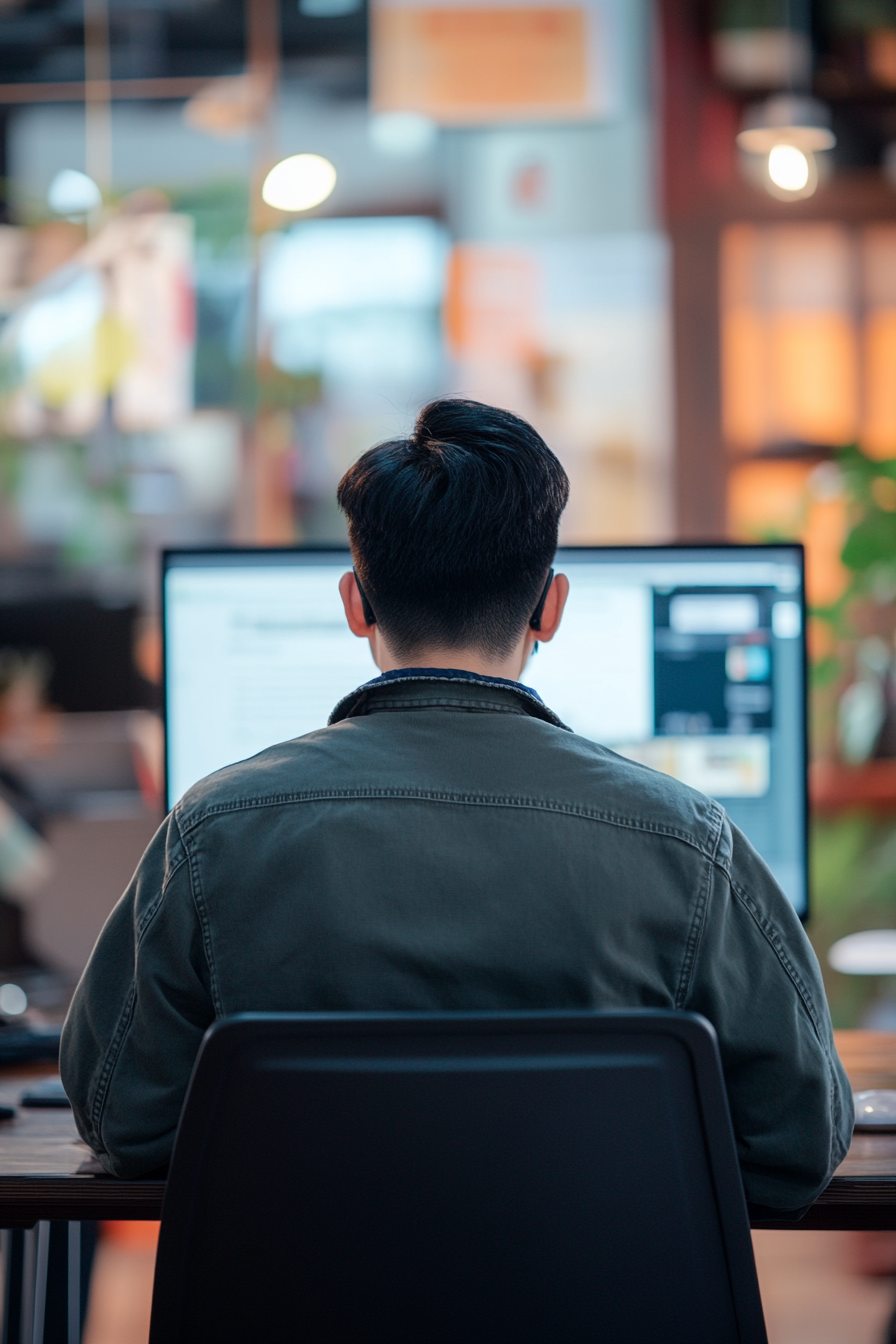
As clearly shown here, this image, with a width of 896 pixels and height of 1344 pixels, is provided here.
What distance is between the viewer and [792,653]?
4.84 ft

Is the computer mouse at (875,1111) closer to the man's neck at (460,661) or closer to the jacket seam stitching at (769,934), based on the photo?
the jacket seam stitching at (769,934)

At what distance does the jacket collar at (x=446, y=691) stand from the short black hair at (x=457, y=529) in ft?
0.09

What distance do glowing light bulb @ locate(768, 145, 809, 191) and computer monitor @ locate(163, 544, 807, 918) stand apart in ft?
8.87

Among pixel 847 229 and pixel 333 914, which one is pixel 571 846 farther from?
pixel 847 229

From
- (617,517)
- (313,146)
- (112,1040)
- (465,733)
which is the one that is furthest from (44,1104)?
(313,146)

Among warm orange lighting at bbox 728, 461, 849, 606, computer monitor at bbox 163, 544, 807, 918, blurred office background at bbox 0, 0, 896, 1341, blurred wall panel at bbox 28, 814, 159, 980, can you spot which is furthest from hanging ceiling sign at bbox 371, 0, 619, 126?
computer monitor at bbox 163, 544, 807, 918

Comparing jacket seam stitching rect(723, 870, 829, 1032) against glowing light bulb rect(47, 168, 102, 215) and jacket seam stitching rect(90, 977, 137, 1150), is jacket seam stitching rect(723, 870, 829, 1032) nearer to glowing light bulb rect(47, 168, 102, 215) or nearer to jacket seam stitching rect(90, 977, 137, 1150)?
jacket seam stitching rect(90, 977, 137, 1150)

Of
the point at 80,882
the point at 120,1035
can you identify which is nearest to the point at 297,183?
the point at 80,882

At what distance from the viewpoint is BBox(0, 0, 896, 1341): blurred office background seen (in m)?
4.05

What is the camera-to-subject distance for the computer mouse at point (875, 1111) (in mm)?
1160

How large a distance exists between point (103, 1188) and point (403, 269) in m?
3.47

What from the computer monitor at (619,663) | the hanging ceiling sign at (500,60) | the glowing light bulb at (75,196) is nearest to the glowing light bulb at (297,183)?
the hanging ceiling sign at (500,60)

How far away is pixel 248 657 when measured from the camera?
4.82 feet

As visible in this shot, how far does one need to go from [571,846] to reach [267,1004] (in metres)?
0.23
